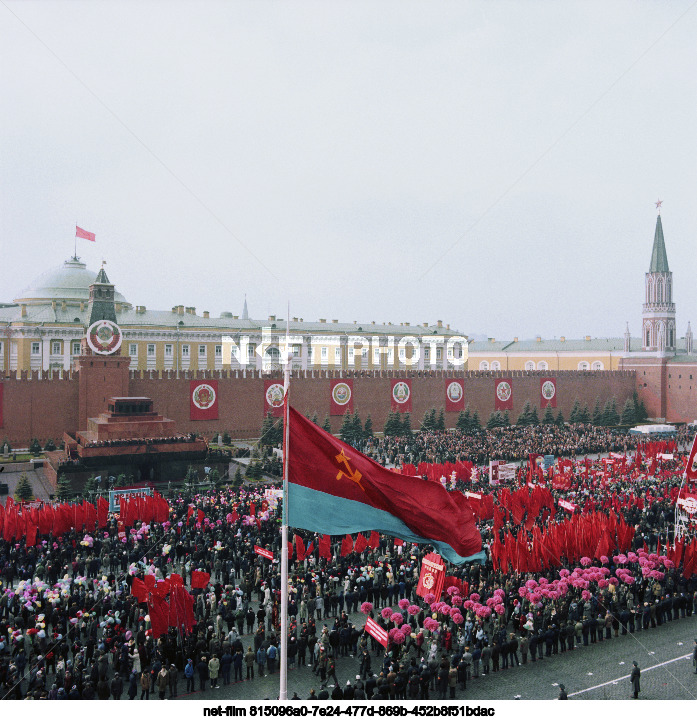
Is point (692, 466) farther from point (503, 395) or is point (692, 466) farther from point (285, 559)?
point (503, 395)

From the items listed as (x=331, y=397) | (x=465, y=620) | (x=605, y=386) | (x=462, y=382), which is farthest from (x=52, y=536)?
(x=605, y=386)

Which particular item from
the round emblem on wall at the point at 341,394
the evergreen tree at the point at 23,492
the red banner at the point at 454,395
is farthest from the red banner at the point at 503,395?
the evergreen tree at the point at 23,492

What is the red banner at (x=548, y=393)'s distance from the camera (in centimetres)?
4903

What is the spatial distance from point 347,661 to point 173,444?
18.5 metres

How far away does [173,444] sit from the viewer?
93.7 feet

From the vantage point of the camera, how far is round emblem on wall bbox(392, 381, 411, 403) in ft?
143

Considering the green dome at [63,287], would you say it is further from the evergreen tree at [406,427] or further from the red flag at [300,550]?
the red flag at [300,550]

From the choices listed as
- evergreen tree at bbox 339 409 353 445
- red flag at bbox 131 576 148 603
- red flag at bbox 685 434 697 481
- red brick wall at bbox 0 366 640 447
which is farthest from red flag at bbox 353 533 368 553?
evergreen tree at bbox 339 409 353 445

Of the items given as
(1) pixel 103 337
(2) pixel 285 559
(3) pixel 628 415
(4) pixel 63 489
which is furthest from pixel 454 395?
(2) pixel 285 559

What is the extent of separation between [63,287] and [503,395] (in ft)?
119

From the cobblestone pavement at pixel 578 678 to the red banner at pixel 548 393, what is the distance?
122 ft

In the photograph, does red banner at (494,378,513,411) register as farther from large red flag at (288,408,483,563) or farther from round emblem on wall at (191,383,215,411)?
large red flag at (288,408,483,563)

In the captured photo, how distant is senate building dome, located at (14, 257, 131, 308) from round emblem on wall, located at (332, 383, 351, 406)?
21605mm

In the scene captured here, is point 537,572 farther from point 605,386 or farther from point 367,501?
point 605,386
